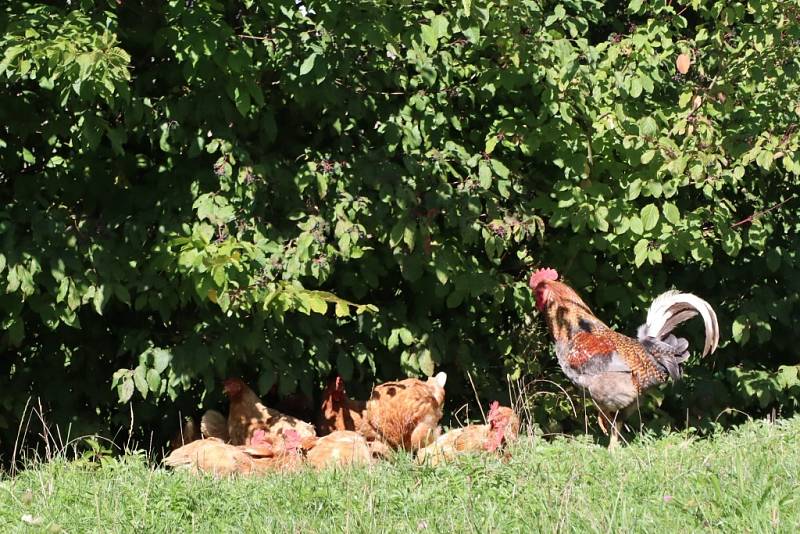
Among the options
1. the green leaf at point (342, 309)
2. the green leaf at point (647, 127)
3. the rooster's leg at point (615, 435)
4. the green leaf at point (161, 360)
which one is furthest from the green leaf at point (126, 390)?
the green leaf at point (647, 127)

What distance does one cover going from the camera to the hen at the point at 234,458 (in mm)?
5598

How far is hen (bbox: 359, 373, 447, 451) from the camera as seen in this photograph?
6199 mm

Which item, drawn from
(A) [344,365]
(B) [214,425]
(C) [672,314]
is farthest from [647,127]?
(B) [214,425]

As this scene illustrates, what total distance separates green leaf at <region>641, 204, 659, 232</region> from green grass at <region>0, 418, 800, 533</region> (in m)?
1.49

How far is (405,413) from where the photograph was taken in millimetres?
6180

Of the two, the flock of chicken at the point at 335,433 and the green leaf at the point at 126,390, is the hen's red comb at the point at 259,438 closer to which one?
the flock of chicken at the point at 335,433

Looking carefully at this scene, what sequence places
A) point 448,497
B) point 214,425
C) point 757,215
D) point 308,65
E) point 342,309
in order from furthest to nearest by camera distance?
point 757,215 → point 214,425 → point 308,65 → point 342,309 → point 448,497

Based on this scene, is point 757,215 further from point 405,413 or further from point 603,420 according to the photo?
point 405,413

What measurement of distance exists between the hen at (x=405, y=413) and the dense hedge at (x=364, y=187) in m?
0.26

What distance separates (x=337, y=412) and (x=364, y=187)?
1.39 m

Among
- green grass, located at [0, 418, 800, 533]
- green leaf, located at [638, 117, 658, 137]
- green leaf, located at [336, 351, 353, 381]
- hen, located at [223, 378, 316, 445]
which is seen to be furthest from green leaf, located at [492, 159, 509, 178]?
hen, located at [223, 378, 316, 445]

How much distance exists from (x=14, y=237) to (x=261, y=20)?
178 centimetres

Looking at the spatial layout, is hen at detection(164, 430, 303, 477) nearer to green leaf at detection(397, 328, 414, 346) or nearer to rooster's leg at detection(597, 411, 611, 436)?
green leaf at detection(397, 328, 414, 346)

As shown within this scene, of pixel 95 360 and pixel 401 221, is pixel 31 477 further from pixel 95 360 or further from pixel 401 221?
pixel 401 221
